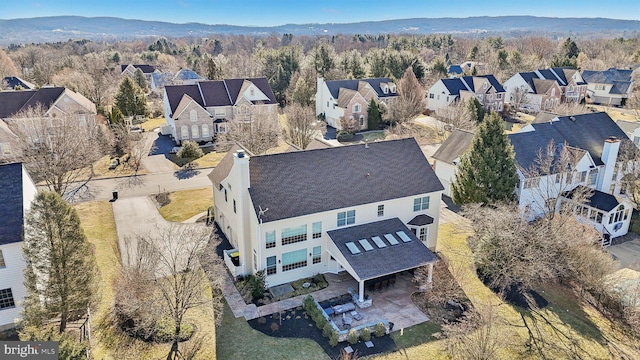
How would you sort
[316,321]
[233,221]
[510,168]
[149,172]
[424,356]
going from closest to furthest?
[424,356] < [316,321] < [233,221] < [510,168] < [149,172]

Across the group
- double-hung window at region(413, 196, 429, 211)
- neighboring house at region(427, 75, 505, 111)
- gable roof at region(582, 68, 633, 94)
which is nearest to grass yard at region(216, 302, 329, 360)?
double-hung window at region(413, 196, 429, 211)

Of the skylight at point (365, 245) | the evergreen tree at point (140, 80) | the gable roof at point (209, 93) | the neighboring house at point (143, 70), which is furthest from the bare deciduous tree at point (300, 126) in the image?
the neighboring house at point (143, 70)

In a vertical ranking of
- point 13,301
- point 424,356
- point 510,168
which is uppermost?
point 510,168

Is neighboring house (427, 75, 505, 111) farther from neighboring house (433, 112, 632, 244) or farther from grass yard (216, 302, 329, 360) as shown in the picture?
grass yard (216, 302, 329, 360)

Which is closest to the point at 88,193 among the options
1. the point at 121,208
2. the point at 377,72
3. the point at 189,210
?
the point at 121,208

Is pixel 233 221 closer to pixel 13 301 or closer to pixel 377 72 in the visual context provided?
pixel 13 301

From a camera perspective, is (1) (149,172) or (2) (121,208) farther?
(1) (149,172)

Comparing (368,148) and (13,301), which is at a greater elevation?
(368,148)

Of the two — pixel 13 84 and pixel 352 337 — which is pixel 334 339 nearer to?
pixel 352 337
